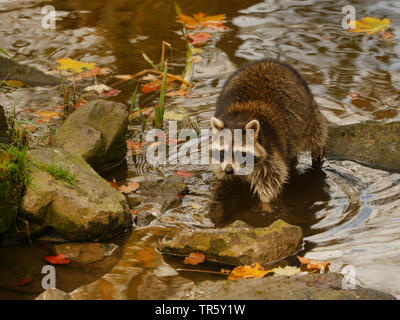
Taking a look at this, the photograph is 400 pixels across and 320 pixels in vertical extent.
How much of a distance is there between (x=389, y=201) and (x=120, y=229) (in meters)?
2.06

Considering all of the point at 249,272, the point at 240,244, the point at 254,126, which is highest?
the point at 254,126

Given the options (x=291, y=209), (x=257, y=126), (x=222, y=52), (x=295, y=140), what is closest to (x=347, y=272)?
(x=291, y=209)

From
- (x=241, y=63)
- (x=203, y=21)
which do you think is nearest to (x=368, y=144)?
(x=241, y=63)

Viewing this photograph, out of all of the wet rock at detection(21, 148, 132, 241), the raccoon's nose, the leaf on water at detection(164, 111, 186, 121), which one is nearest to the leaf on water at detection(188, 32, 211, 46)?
the leaf on water at detection(164, 111, 186, 121)

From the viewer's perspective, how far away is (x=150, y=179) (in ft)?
16.4

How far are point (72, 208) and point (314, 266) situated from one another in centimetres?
161

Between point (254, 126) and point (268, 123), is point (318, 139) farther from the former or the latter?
point (254, 126)

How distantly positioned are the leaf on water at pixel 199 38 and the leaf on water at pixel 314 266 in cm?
459

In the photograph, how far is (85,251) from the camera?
3885 mm

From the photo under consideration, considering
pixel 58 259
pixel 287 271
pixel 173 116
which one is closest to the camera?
pixel 287 271

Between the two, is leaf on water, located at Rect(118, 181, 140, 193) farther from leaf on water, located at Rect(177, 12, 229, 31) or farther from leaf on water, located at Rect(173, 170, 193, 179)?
leaf on water, located at Rect(177, 12, 229, 31)

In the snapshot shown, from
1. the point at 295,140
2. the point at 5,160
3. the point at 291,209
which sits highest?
the point at 5,160

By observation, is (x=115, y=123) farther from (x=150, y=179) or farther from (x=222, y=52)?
(x=222, y=52)

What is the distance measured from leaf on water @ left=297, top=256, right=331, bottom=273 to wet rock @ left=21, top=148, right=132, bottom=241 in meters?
1.27
